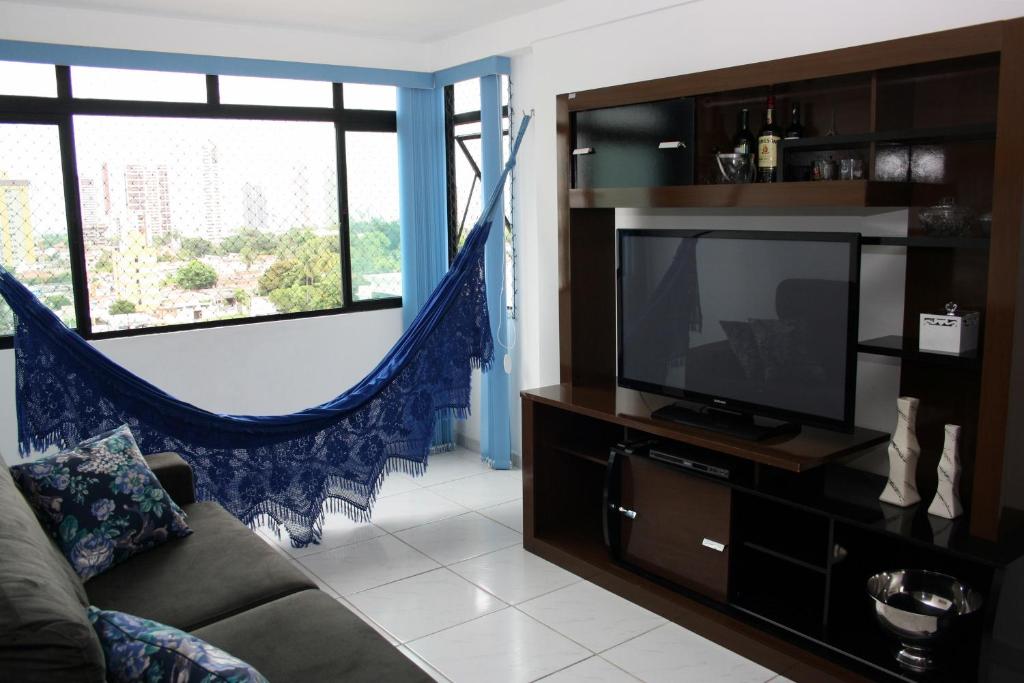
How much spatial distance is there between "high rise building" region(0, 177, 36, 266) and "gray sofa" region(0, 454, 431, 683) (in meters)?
1.56

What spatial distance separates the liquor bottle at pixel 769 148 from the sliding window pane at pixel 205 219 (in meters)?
2.50

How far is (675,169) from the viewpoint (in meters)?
2.86

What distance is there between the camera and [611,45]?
11.0ft

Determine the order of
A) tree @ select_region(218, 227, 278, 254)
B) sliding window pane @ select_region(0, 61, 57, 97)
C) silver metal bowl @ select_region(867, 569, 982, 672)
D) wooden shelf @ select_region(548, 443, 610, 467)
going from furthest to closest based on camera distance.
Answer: tree @ select_region(218, 227, 278, 254)
sliding window pane @ select_region(0, 61, 57, 97)
wooden shelf @ select_region(548, 443, 610, 467)
silver metal bowl @ select_region(867, 569, 982, 672)

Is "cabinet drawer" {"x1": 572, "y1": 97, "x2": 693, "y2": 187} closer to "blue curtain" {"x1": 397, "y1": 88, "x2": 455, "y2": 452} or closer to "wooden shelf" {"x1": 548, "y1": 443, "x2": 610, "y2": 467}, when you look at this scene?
"wooden shelf" {"x1": 548, "y1": 443, "x2": 610, "y2": 467}

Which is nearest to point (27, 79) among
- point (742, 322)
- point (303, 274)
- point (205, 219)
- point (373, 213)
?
point (205, 219)

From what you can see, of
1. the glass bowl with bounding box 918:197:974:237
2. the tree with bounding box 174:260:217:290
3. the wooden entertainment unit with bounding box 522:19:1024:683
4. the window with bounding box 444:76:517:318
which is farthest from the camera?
the window with bounding box 444:76:517:318

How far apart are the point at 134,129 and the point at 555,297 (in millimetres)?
2017

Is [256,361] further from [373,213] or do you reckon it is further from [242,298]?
[373,213]

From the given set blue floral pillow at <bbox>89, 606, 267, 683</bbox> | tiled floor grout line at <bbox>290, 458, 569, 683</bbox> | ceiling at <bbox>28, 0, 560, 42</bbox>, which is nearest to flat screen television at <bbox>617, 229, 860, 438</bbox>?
tiled floor grout line at <bbox>290, 458, 569, 683</bbox>

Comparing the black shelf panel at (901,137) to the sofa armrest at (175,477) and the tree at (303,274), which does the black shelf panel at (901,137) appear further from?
the tree at (303,274)

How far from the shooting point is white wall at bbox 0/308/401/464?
3928 millimetres

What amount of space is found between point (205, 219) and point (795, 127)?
2.73 m

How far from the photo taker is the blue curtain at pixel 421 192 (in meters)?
4.54
